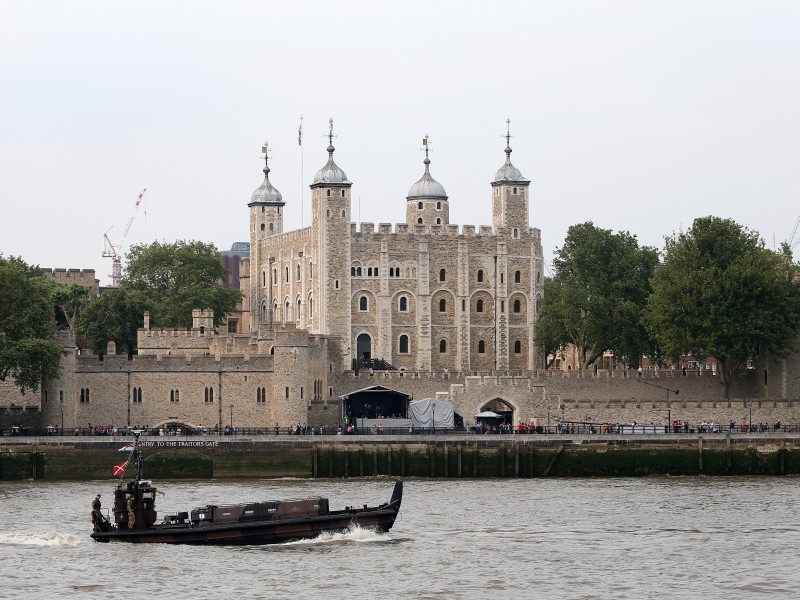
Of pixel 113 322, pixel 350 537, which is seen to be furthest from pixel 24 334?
pixel 350 537

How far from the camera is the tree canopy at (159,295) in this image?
121125 mm

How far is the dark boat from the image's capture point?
6912 centimetres

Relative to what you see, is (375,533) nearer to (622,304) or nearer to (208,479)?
(208,479)

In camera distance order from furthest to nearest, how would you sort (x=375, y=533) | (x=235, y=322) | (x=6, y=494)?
(x=235, y=322) < (x=6, y=494) < (x=375, y=533)

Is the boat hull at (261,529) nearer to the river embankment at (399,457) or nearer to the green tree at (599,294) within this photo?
the river embankment at (399,457)

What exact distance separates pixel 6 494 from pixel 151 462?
8.10 metres

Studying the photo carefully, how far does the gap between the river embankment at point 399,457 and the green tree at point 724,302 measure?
1657 cm

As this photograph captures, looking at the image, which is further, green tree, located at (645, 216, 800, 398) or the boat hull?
green tree, located at (645, 216, 800, 398)

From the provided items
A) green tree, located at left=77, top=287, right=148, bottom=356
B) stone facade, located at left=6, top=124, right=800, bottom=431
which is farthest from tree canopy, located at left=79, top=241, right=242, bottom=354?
stone facade, located at left=6, top=124, right=800, bottom=431

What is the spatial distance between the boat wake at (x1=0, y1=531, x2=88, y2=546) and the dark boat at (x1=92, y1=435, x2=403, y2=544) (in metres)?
0.94

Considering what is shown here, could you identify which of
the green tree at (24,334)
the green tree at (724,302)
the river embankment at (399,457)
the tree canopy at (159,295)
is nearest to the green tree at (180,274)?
the tree canopy at (159,295)

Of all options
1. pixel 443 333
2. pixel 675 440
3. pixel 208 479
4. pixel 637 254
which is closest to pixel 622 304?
pixel 637 254

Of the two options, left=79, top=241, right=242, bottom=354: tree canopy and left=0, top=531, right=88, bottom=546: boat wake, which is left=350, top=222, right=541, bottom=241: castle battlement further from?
left=0, top=531, right=88, bottom=546: boat wake

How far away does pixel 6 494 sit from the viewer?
276 ft
